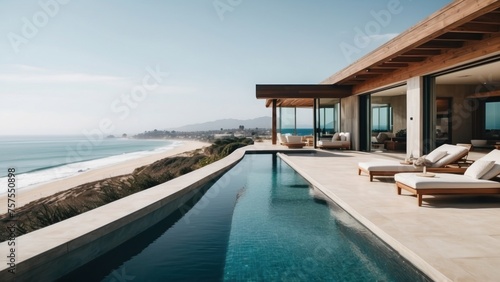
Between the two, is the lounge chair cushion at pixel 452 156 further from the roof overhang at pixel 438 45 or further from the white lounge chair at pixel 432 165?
the roof overhang at pixel 438 45

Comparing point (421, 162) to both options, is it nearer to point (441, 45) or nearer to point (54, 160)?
point (441, 45)

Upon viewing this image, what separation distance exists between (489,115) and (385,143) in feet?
15.3

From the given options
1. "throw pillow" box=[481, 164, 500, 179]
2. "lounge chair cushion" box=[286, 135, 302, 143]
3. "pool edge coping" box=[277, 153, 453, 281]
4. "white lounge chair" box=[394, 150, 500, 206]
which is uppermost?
"lounge chair cushion" box=[286, 135, 302, 143]

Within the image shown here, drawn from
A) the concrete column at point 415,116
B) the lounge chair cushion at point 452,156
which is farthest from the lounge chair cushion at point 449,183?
the concrete column at point 415,116

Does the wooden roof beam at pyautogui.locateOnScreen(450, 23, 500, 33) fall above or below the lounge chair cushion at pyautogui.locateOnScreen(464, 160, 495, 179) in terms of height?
above

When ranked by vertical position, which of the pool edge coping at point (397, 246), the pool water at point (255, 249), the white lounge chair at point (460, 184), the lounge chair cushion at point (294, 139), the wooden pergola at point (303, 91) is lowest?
the pool water at point (255, 249)

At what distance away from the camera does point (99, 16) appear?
9.47 metres

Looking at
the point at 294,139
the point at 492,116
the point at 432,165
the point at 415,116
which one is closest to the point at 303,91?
the point at 294,139

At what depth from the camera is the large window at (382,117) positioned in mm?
18828

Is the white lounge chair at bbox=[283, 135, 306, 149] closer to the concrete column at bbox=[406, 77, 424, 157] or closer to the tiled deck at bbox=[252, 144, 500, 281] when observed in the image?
the concrete column at bbox=[406, 77, 424, 157]

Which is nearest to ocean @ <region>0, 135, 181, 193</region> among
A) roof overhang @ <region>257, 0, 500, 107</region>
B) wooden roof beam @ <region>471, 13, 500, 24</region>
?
roof overhang @ <region>257, 0, 500, 107</region>

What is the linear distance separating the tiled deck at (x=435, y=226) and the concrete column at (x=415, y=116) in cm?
397

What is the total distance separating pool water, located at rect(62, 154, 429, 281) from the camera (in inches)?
109

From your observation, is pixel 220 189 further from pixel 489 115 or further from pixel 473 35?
pixel 489 115
